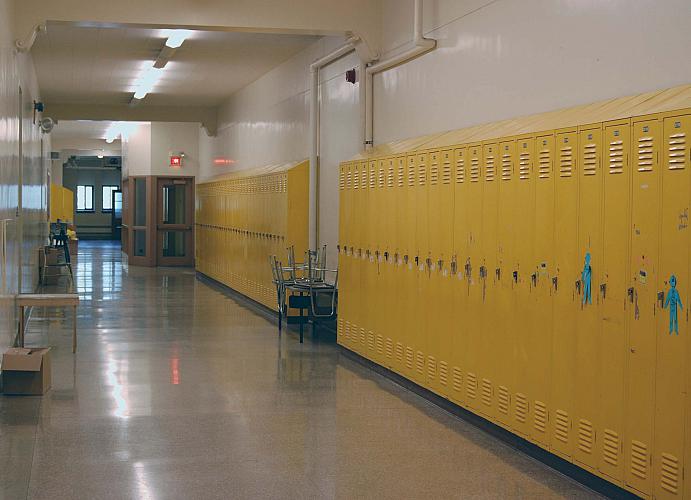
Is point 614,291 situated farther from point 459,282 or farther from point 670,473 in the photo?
point 459,282

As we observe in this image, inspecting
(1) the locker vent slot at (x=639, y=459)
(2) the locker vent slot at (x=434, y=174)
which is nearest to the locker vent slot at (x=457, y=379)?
(2) the locker vent slot at (x=434, y=174)

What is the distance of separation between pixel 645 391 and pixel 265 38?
7771 millimetres

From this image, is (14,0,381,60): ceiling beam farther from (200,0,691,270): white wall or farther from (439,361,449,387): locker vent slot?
(439,361,449,387): locker vent slot

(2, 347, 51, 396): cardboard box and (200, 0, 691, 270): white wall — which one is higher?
(200, 0, 691, 270): white wall

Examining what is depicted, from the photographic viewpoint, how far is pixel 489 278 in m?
5.75

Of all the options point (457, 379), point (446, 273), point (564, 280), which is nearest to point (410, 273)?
point (446, 273)

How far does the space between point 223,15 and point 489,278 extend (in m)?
4.18

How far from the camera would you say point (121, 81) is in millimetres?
14898

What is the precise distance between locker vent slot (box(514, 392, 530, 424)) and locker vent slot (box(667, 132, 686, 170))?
1.82 m

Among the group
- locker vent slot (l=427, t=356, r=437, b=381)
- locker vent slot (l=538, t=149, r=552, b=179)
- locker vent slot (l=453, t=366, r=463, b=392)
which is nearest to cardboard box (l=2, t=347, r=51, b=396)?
locker vent slot (l=427, t=356, r=437, b=381)

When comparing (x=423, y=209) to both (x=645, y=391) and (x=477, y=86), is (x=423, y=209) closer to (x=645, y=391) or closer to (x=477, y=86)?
(x=477, y=86)

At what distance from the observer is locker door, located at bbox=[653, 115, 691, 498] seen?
3945 mm

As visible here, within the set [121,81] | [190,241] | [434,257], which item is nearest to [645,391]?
[434,257]

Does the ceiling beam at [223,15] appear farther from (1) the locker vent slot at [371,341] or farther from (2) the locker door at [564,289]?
(2) the locker door at [564,289]
